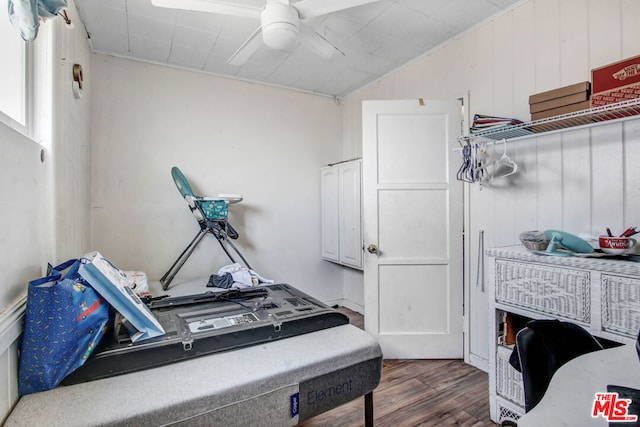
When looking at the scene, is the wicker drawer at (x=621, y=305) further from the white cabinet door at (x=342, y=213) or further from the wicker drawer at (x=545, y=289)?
the white cabinet door at (x=342, y=213)

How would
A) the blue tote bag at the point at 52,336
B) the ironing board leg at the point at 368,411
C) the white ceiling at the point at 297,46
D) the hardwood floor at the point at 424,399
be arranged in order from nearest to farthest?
the blue tote bag at the point at 52,336 < the ironing board leg at the point at 368,411 < the hardwood floor at the point at 424,399 < the white ceiling at the point at 297,46

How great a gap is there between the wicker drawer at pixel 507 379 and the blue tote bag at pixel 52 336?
6.56 feet

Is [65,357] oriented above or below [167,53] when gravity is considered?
below

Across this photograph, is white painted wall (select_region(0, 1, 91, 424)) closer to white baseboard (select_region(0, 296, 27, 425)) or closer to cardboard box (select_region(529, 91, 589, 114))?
white baseboard (select_region(0, 296, 27, 425))

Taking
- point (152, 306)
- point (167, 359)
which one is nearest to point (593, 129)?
point (167, 359)

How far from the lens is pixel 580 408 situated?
0.78 meters

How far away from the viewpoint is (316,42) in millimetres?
1985

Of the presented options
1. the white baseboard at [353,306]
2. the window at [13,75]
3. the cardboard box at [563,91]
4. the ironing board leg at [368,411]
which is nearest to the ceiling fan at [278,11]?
the window at [13,75]

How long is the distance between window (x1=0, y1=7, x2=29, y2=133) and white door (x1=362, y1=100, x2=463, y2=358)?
2069mm

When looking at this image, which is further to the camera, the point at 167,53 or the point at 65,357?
the point at 167,53

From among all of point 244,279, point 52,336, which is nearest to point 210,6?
point 52,336

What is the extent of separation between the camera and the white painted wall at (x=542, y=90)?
1716mm

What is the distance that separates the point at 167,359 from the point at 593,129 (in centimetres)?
245

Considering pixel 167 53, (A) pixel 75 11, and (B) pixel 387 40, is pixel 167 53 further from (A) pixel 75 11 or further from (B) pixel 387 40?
(B) pixel 387 40
